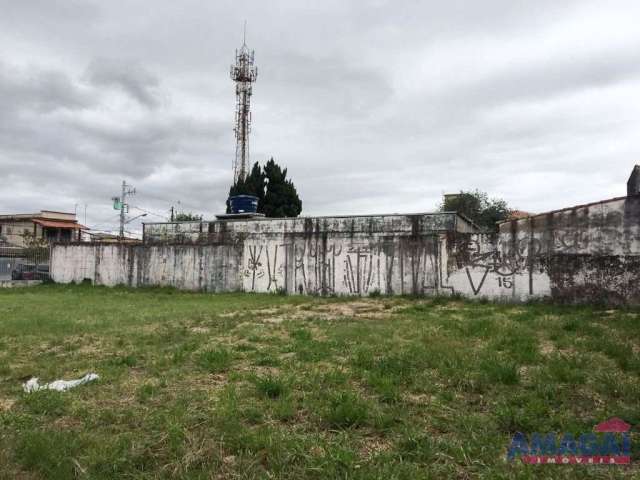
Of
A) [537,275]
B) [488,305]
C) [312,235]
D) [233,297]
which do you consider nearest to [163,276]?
[233,297]

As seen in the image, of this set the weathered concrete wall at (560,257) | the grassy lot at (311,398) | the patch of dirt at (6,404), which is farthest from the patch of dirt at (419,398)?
the weathered concrete wall at (560,257)

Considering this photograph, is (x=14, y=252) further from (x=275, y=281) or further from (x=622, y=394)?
(x=622, y=394)

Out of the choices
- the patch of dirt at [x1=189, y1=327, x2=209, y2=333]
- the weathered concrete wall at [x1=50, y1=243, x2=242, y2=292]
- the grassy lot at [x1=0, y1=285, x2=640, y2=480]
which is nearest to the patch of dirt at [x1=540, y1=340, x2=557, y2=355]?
the grassy lot at [x1=0, y1=285, x2=640, y2=480]

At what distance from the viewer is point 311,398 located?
4.49 metres

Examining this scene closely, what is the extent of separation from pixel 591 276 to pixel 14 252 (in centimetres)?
2772

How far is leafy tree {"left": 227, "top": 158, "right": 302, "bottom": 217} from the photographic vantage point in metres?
35.3

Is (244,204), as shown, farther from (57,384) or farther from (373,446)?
(373,446)

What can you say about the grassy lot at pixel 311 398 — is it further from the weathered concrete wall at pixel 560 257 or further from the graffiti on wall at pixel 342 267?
the graffiti on wall at pixel 342 267

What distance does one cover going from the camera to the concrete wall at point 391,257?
12344mm

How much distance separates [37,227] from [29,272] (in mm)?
29432

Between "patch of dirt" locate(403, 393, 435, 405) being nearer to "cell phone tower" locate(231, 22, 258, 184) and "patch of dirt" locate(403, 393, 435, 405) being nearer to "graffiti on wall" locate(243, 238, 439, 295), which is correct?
"graffiti on wall" locate(243, 238, 439, 295)
